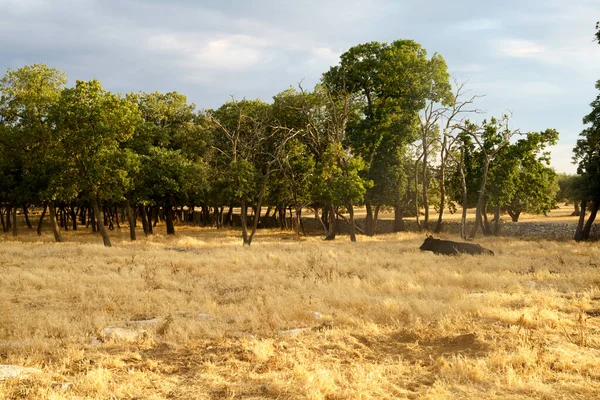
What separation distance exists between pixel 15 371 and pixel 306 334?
16.0 feet

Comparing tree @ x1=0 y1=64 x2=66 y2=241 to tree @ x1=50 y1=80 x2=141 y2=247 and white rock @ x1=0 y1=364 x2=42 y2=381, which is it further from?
white rock @ x1=0 y1=364 x2=42 y2=381

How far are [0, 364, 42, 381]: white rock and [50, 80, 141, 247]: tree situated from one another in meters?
25.7

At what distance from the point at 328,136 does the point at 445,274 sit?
849 inches

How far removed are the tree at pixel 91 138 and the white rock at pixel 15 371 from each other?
2571 cm

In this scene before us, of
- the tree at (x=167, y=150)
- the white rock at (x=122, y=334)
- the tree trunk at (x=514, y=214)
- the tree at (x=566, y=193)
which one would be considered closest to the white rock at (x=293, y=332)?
the white rock at (x=122, y=334)

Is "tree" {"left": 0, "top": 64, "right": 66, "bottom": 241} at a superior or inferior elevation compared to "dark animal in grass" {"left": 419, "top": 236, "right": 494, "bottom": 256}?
superior

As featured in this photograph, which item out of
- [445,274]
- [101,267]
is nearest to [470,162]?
[445,274]

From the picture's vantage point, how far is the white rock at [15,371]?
20.9 ft

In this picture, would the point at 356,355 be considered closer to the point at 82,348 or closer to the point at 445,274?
the point at 82,348

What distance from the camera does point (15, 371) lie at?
258 inches

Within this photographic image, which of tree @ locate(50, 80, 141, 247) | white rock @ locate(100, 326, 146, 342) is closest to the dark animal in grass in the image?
white rock @ locate(100, 326, 146, 342)

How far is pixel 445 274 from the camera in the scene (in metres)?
15.4

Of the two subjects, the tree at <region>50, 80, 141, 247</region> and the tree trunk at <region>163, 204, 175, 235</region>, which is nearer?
the tree at <region>50, 80, 141, 247</region>

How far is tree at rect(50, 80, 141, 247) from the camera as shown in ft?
98.6
